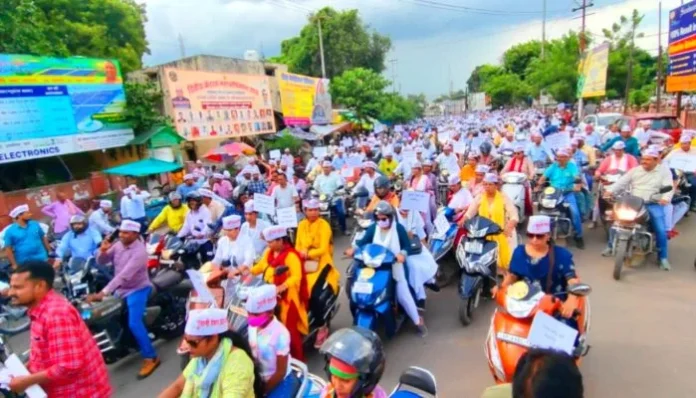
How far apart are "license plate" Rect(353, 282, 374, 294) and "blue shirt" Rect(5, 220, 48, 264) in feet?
17.2

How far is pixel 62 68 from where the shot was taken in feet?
46.2

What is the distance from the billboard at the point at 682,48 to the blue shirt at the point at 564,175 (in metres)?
12.7

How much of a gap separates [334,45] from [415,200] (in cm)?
3613

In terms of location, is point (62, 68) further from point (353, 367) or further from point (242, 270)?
point (353, 367)

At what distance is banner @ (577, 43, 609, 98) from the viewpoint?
25.2m

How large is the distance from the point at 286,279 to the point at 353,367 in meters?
2.32

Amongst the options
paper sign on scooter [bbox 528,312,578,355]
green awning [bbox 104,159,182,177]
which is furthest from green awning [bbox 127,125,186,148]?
paper sign on scooter [bbox 528,312,578,355]

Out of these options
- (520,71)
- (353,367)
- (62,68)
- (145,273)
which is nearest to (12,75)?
(62,68)

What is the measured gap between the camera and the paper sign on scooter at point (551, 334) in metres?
2.74

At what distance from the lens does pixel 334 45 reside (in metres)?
40.4

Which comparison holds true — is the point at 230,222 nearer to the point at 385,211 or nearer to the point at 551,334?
the point at 385,211

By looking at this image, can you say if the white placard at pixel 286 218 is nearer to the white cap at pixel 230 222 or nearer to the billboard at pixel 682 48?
the white cap at pixel 230 222

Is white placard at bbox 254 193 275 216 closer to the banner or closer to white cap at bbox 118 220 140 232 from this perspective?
white cap at bbox 118 220 140 232

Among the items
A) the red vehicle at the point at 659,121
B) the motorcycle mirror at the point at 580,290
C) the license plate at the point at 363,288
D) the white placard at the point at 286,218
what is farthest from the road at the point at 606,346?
the red vehicle at the point at 659,121
